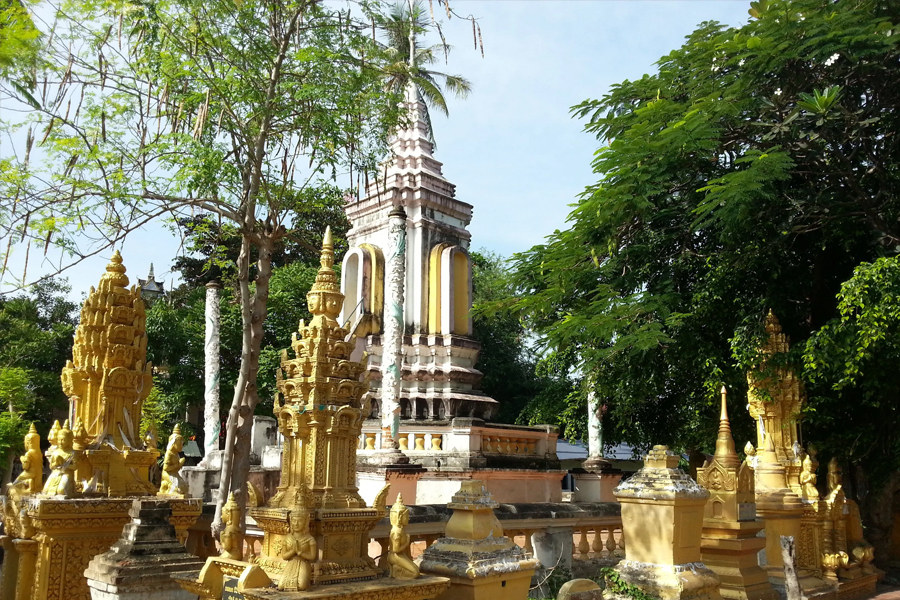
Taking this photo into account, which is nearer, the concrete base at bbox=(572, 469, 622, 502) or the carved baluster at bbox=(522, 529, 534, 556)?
the carved baluster at bbox=(522, 529, 534, 556)

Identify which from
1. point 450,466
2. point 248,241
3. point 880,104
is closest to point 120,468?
point 248,241

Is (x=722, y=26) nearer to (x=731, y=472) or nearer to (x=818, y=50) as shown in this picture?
(x=818, y=50)

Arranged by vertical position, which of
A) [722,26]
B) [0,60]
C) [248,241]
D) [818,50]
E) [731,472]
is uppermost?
[722,26]

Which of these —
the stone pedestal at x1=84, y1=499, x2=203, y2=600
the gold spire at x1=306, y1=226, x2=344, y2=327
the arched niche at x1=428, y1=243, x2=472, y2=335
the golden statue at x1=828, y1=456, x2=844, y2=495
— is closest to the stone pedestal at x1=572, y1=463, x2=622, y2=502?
the arched niche at x1=428, y1=243, x2=472, y2=335

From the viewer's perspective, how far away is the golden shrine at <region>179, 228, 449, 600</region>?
4934mm

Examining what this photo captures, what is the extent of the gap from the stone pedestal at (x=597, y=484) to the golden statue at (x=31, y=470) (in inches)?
462

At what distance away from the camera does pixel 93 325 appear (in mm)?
7816

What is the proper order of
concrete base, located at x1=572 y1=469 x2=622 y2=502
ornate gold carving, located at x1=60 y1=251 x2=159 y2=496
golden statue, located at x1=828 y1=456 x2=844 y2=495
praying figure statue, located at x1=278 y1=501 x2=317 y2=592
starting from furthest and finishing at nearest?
concrete base, located at x1=572 y1=469 x2=622 y2=502
golden statue, located at x1=828 y1=456 x2=844 y2=495
ornate gold carving, located at x1=60 y1=251 x2=159 y2=496
praying figure statue, located at x1=278 y1=501 x2=317 y2=592

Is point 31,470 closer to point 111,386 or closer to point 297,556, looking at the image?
point 111,386

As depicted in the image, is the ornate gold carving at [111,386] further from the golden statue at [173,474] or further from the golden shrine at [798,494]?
the golden shrine at [798,494]

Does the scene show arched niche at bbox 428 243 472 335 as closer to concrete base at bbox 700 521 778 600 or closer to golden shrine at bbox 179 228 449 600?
concrete base at bbox 700 521 778 600

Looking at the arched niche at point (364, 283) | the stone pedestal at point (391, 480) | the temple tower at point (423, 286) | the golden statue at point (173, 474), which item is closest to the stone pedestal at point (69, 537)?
the golden statue at point (173, 474)

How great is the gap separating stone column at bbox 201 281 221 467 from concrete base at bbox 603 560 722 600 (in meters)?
13.1

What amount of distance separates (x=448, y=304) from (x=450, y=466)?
5.31 metres
